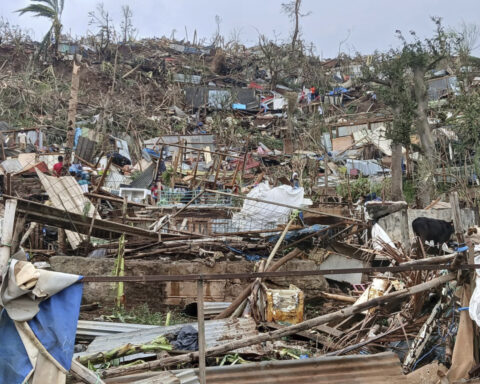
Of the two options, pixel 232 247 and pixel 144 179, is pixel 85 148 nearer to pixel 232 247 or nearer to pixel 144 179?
pixel 144 179

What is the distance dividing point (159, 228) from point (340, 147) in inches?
588

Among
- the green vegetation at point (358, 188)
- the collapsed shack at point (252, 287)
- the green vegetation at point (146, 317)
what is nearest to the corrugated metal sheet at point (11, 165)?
the collapsed shack at point (252, 287)

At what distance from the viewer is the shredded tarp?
10.1 ft

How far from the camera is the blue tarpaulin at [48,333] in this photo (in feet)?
10.3

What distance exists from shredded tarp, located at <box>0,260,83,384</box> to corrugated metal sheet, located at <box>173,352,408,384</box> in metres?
1.14

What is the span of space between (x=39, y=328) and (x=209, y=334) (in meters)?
3.02

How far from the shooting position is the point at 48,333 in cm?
315

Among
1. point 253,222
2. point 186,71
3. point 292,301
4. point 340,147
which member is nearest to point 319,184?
point 340,147

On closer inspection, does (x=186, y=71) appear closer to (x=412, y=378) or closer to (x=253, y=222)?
(x=253, y=222)

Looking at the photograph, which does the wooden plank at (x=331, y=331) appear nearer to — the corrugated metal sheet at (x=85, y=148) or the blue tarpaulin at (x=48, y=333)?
the blue tarpaulin at (x=48, y=333)

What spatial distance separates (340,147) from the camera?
73.4ft

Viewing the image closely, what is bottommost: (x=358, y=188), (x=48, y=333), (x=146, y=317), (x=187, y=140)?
(x=146, y=317)

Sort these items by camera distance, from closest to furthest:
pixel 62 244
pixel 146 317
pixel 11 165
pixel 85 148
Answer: pixel 146 317 < pixel 62 244 < pixel 11 165 < pixel 85 148

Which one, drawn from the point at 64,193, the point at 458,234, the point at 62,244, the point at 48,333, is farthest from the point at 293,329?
the point at 64,193
